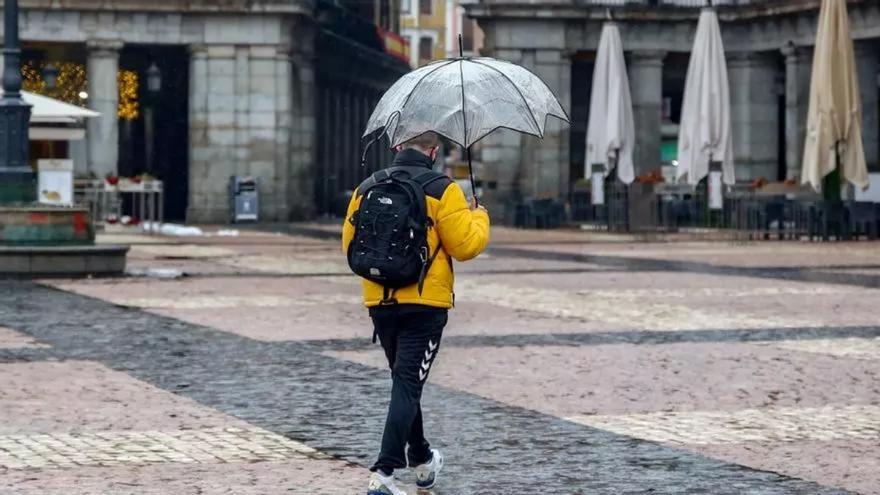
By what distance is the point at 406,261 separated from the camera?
7711 millimetres

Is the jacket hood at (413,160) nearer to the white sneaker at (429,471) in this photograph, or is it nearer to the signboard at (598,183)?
the white sneaker at (429,471)

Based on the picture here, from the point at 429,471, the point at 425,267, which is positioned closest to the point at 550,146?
the point at 429,471

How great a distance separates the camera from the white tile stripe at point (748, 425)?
980 centimetres

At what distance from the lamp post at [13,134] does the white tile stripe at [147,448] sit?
14144 mm

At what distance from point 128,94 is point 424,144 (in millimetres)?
39805

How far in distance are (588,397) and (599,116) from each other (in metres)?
26.6

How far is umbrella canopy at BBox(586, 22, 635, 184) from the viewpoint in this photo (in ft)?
122

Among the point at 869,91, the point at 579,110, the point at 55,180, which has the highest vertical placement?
the point at 869,91

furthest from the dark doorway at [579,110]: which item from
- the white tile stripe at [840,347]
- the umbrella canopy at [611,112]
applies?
the white tile stripe at [840,347]

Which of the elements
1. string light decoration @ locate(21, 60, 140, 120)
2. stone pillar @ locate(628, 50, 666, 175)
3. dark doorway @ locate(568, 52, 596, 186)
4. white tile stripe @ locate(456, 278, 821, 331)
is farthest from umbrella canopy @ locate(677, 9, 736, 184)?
string light decoration @ locate(21, 60, 140, 120)

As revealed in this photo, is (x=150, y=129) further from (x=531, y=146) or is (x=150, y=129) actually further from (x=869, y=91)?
(x=869, y=91)

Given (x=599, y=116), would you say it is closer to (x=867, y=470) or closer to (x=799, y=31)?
(x=799, y=31)

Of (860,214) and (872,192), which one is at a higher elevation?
(872,192)

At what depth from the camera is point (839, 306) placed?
59.9ft
